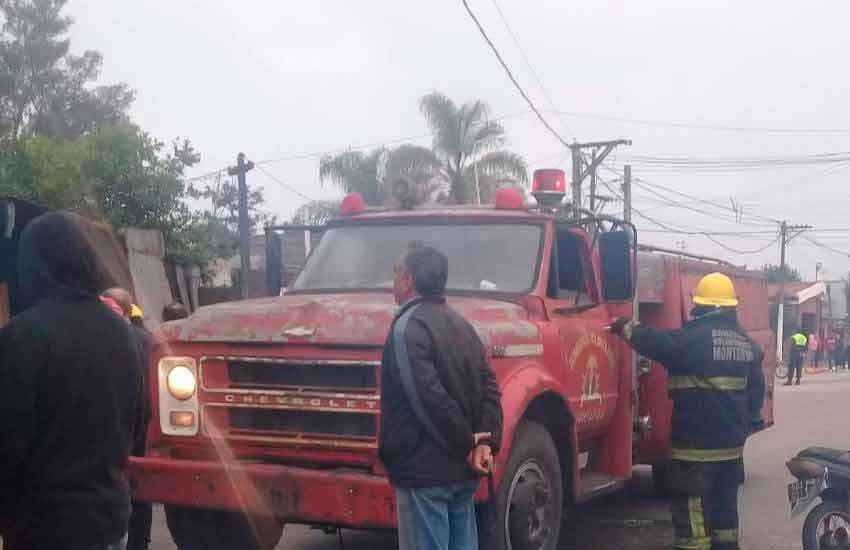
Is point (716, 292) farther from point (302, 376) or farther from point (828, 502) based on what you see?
point (302, 376)

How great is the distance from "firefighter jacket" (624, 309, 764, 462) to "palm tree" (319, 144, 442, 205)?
59.0 ft

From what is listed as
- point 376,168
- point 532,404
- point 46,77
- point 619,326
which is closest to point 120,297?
point 532,404

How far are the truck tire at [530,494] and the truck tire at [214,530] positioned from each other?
127 centimetres

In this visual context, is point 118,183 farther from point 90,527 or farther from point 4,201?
point 90,527

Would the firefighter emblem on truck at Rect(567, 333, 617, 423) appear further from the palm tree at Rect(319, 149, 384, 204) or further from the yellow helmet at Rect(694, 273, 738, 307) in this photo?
the palm tree at Rect(319, 149, 384, 204)

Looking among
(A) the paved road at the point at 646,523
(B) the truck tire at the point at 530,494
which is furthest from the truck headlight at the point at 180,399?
(A) the paved road at the point at 646,523

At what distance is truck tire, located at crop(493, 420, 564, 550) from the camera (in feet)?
17.5

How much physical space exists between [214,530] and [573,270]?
290 centimetres

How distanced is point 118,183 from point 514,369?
10305 millimetres

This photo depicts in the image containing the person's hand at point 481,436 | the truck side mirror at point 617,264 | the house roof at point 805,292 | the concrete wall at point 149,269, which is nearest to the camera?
the person's hand at point 481,436

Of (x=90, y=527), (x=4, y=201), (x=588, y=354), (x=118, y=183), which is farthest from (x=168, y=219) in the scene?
(x=90, y=527)

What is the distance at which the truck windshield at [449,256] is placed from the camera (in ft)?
21.2

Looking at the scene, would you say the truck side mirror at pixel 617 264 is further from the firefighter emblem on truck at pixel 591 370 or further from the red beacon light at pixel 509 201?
the red beacon light at pixel 509 201

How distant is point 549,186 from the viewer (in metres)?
7.34
